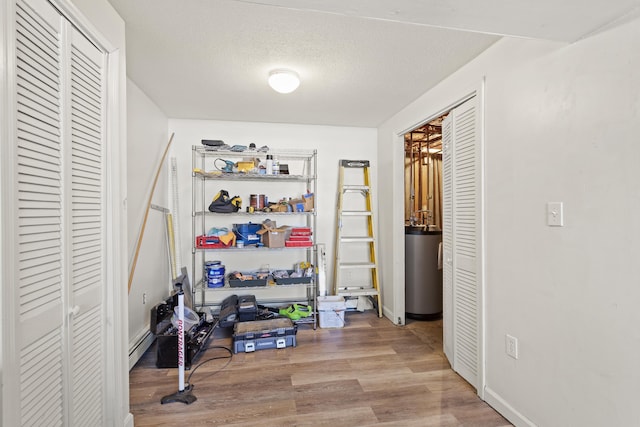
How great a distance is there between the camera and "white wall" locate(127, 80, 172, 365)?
2.45 metres

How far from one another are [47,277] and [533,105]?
2342 mm

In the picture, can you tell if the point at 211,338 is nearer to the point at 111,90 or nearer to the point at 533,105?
the point at 111,90

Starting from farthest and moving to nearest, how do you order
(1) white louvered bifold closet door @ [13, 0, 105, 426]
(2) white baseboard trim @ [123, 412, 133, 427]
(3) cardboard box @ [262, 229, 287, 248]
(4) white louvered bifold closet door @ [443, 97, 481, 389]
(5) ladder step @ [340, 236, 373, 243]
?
(5) ladder step @ [340, 236, 373, 243] → (3) cardboard box @ [262, 229, 287, 248] → (4) white louvered bifold closet door @ [443, 97, 481, 389] → (2) white baseboard trim @ [123, 412, 133, 427] → (1) white louvered bifold closet door @ [13, 0, 105, 426]

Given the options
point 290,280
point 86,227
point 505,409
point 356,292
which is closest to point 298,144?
point 290,280

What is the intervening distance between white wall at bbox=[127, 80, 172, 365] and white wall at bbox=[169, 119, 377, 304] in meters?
0.21

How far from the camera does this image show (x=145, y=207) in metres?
2.70

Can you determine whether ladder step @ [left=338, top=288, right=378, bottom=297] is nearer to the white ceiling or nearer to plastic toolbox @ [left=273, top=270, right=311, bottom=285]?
plastic toolbox @ [left=273, top=270, right=311, bottom=285]

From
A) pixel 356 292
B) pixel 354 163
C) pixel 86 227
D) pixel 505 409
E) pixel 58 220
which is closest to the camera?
pixel 58 220

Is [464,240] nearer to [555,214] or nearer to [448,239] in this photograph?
[448,239]

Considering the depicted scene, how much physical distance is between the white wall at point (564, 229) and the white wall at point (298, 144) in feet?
5.97

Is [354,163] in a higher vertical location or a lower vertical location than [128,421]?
higher

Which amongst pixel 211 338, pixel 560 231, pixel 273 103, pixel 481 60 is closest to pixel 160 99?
pixel 273 103

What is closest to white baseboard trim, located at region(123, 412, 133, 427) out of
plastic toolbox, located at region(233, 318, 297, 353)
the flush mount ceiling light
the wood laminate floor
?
the wood laminate floor

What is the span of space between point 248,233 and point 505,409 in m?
2.53
